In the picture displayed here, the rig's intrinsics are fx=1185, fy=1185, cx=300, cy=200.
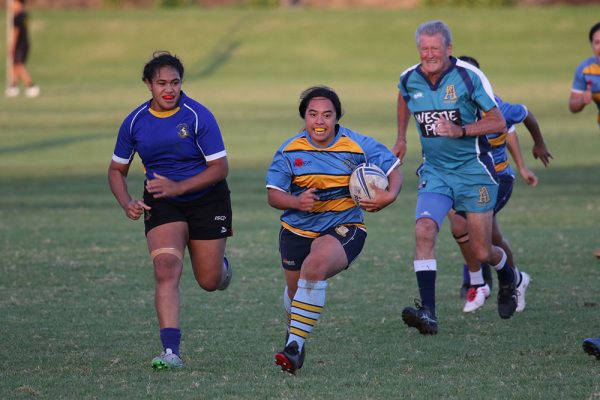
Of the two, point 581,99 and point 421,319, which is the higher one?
point 581,99

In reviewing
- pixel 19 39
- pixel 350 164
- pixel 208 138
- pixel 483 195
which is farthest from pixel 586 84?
pixel 19 39

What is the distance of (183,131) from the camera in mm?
7461

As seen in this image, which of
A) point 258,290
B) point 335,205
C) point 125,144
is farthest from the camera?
point 258,290

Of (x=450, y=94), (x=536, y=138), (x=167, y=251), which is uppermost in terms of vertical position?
(x=450, y=94)

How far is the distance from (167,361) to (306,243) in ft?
3.74

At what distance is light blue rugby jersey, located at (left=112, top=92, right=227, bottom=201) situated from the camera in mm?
7469

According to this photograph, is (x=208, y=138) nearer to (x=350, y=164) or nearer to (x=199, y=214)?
(x=199, y=214)

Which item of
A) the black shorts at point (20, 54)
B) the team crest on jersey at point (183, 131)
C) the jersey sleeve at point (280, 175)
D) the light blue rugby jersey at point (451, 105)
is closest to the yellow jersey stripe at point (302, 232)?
the jersey sleeve at point (280, 175)

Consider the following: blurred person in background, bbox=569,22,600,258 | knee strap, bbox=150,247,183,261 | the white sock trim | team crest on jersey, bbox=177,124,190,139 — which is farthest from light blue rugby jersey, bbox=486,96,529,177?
knee strap, bbox=150,247,183,261

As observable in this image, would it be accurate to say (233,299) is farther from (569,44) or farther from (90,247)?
(569,44)

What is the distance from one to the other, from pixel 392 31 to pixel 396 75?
6.46 metres

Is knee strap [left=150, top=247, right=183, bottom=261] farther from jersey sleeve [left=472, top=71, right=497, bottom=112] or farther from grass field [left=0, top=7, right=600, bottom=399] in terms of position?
jersey sleeve [left=472, top=71, right=497, bottom=112]

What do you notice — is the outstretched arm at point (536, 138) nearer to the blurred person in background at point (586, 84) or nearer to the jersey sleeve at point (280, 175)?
the blurred person in background at point (586, 84)

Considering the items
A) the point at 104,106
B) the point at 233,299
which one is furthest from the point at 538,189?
the point at 104,106
